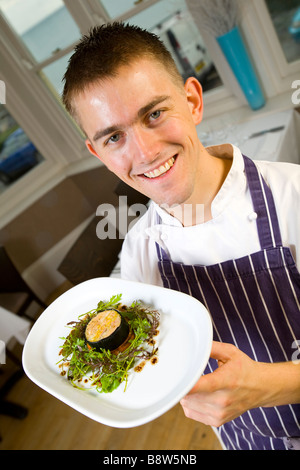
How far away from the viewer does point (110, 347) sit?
88 centimetres

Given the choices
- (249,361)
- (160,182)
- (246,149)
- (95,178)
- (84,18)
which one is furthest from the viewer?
(95,178)

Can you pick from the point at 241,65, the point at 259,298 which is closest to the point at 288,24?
the point at 241,65

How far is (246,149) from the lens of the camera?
197 cm

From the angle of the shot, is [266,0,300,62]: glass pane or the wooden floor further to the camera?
[266,0,300,62]: glass pane

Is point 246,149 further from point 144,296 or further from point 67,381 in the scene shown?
point 67,381

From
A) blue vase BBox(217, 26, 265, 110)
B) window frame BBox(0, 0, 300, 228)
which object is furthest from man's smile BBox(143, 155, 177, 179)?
window frame BBox(0, 0, 300, 228)

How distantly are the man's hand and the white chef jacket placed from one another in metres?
0.28

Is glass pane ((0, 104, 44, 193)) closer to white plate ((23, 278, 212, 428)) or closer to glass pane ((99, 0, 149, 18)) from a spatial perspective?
glass pane ((99, 0, 149, 18))

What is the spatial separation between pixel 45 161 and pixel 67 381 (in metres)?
3.50

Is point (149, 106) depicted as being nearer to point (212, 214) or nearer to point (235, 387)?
point (212, 214)

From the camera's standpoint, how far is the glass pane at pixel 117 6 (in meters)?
2.79

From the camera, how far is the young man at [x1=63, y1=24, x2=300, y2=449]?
80 centimetres
